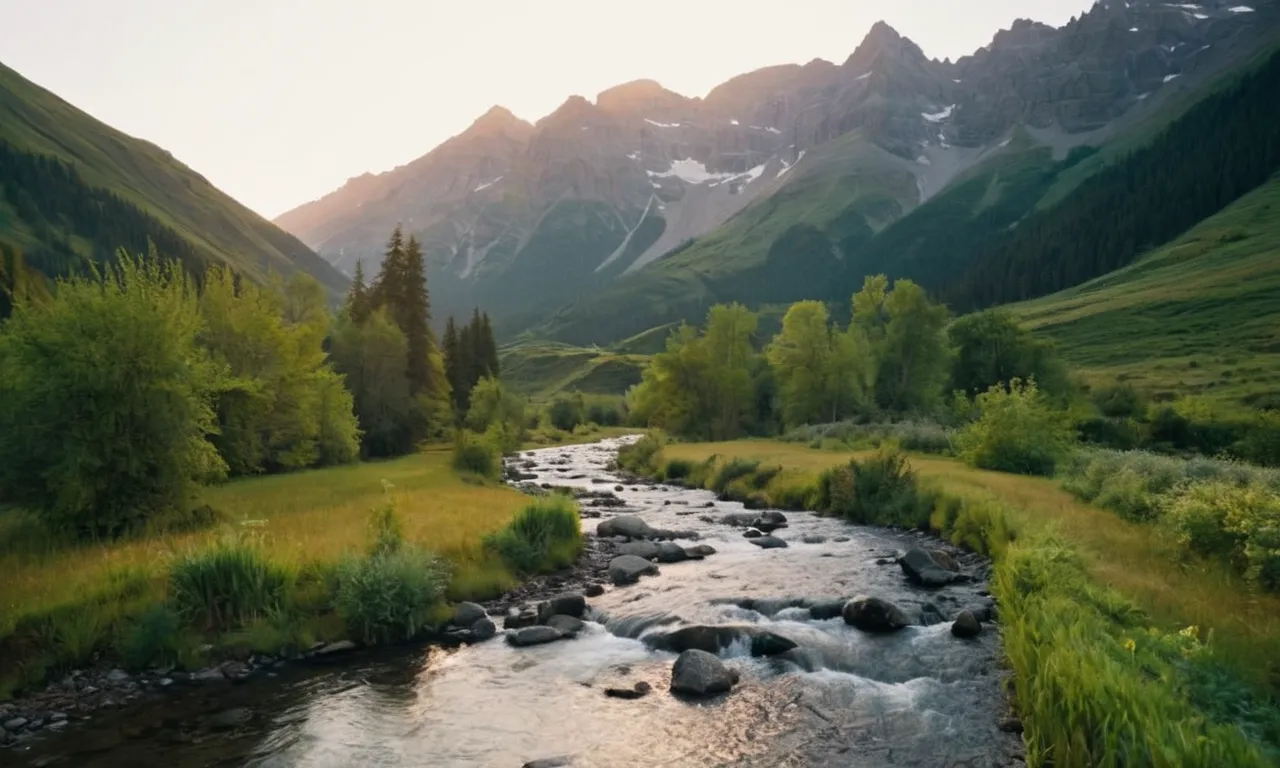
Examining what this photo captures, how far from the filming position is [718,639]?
20.8 m

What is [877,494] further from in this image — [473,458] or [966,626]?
[473,458]

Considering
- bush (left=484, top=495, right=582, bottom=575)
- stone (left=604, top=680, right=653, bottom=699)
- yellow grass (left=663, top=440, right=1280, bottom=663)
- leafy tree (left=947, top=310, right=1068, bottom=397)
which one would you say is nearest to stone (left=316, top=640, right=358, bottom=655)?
stone (left=604, top=680, right=653, bottom=699)

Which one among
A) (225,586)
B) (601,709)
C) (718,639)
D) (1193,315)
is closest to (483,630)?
(601,709)

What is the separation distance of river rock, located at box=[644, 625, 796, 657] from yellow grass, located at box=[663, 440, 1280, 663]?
8.75 m

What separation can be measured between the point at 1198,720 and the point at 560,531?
2480 cm

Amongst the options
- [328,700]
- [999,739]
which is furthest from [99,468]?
[999,739]

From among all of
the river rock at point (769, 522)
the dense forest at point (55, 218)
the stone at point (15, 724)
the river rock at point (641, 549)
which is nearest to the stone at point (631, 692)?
the stone at point (15, 724)

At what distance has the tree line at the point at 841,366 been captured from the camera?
8894cm

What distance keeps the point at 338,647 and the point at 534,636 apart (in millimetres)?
5500

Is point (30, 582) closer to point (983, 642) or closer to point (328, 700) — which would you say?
point (328, 700)

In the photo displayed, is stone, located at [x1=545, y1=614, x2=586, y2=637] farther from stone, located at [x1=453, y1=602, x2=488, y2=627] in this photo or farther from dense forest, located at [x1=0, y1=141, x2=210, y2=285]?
dense forest, located at [x1=0, y1=141, x2=210, y2=285]

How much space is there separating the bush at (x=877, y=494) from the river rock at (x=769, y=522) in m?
3.86

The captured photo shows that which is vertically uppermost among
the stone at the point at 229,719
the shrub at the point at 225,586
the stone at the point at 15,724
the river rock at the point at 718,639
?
the shrub at the point at 225,586

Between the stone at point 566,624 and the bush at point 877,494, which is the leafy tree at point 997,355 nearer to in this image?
the bush at point 877,494
